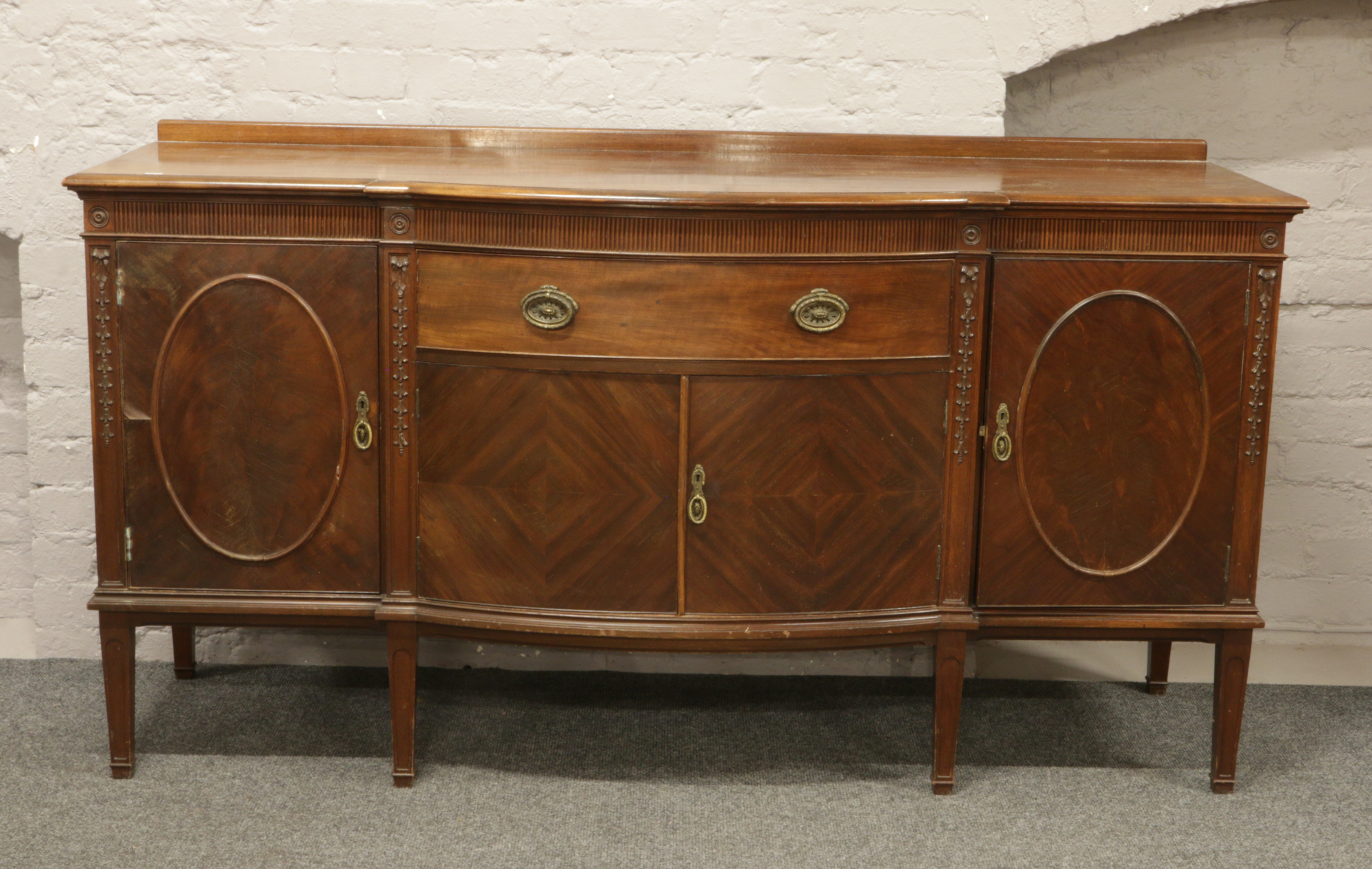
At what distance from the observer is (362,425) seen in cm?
251

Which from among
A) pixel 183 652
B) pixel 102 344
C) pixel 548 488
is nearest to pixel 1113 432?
pixel 548 488

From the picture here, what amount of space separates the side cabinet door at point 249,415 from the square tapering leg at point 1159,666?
171 centimetres

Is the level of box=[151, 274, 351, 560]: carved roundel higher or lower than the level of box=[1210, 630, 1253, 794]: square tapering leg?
higher

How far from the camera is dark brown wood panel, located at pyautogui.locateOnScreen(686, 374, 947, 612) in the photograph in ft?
8.04

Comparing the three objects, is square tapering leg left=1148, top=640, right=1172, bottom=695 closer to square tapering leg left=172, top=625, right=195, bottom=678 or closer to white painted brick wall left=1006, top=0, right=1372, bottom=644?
Answer: white painted brick wall left=1006, top=0, right=1372, bottom=644

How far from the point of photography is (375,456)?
8.29 feet

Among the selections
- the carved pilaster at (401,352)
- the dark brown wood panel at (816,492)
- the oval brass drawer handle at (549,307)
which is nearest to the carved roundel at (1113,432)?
the dark brown wood panel at (816,492)

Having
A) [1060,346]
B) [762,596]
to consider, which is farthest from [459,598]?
[1060,346]

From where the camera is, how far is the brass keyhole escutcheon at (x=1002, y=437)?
98.8 inches

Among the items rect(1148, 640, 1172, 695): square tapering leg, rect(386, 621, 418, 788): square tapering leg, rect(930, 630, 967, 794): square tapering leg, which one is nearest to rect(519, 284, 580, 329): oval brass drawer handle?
rect(386, 621, 418, 788): square tapering leg

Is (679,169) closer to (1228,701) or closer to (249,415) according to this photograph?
(249,415)

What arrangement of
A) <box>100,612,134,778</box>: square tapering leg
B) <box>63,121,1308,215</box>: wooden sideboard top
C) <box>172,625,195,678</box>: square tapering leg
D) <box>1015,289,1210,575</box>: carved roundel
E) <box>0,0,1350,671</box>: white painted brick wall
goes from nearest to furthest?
<box>63,121,1308,215</box>: wooden sideboard top → <box>1015,289,1210,575</box>: carved roundel → <box>100,612,134,778</box>: square tapering leg → <box>0,0,1350,671</box>: white painted brick wall → <box>172,625,195,678</box>: square tapering leg

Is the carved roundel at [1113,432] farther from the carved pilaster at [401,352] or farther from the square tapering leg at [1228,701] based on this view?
the carved pilaster at [401,352]

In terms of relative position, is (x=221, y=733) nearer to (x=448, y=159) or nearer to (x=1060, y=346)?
(x=448, y=159)
